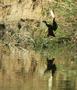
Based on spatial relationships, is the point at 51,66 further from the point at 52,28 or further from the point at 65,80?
the point at 52,28

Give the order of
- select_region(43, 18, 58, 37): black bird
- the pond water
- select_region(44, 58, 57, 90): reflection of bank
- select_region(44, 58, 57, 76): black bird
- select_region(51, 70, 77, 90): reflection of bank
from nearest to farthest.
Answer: the pond water < select_region(51, 70, 77, 90): reflection of bank < select_region(44, 58, 57, 90): reflection of bank < select_region(44, 58, 57, 76): black bird < select_region(43, 18, 58, 37): black bird

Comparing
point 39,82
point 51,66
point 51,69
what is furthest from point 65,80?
point 51,66

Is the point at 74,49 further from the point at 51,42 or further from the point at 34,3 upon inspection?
the point at 34,3

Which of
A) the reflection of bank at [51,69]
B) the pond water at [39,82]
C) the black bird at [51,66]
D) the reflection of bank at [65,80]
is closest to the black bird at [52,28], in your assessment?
the reflection of bank at [51,69]

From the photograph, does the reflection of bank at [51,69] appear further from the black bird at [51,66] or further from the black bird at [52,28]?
the black bird at [52,28]

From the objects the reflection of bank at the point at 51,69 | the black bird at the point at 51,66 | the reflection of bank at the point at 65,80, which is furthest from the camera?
the black bird at the point at 51,66

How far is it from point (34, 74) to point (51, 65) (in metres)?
2.45

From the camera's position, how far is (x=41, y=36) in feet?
96.5

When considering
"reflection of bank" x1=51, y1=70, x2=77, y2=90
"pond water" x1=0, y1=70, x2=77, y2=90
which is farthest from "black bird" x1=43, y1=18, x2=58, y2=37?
"pond water" x1=0, y1=70, x2=77, y2=90

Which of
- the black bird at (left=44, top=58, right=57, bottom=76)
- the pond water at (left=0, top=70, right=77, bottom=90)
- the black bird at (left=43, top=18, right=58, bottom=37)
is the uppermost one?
the black bird at (left=43, top=18, right=58, bottom=37)

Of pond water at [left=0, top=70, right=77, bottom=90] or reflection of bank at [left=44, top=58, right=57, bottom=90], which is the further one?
reflection of bank at [left=44, top=58, right=57, bottom=90]

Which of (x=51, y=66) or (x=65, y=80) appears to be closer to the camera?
(x=65, y=80)

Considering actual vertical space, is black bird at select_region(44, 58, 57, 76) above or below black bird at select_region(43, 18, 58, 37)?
below

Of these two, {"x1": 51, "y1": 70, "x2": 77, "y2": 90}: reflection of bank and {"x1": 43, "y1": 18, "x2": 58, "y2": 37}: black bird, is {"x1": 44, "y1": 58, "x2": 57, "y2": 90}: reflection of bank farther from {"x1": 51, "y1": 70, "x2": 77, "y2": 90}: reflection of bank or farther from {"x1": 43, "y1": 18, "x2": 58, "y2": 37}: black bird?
{"x1": 43, "y1": 18, "x2": 58, "y2": 37}: black bird
